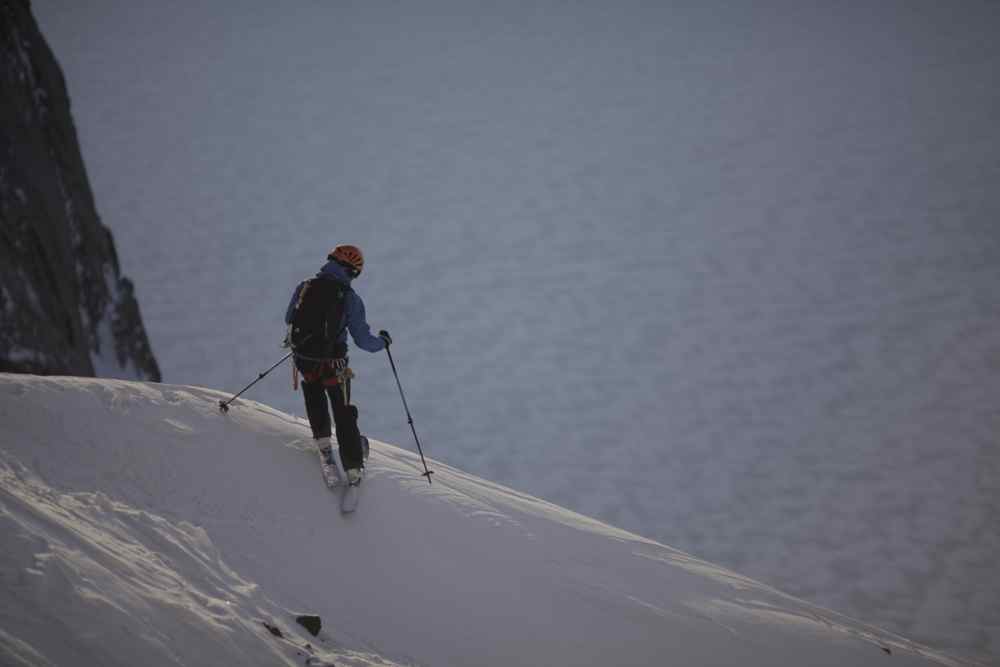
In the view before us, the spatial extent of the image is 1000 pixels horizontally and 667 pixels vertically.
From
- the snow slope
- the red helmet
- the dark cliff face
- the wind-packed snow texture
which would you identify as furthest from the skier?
the wind-packed snow texture

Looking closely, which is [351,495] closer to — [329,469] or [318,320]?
[329,469]

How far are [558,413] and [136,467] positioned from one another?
94.7ft

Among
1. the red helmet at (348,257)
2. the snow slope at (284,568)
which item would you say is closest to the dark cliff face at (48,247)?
the snow slope at (284,568)

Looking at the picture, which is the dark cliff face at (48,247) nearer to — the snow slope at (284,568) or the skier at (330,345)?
the snow slope at (284,568)

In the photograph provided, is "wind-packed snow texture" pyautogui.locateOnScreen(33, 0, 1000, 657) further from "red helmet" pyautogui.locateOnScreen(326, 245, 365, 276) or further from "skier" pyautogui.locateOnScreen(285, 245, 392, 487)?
"red helmet" pyautogui.locateOnScreen(326, 245, 365, 276)

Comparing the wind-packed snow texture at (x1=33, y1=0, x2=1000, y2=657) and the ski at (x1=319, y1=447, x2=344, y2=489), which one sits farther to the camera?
the wind-packed snow texture at (x1=33, y1=0, x2=1000, y2=657)

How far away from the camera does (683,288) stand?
53.0m

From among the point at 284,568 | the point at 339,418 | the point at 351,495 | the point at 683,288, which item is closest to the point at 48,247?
the point at 339,418

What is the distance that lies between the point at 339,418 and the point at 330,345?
654mm

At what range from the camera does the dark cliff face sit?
9195 millimetres

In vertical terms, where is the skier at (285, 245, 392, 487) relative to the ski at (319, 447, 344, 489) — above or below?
above

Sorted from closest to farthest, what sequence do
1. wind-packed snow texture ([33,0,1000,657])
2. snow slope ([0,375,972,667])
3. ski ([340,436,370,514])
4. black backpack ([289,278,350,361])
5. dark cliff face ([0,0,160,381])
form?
snow slope ([0,375,972,667])
ski ([340,436,370,514])
black backpack ([289,278,350,361])
dark cliff face ([0,0,160,381])
wind-packed snow texture ([33,0,1000,657])

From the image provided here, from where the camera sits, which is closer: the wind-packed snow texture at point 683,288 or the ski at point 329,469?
the ski at point 329,469

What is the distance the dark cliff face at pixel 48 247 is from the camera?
9.20 meters
